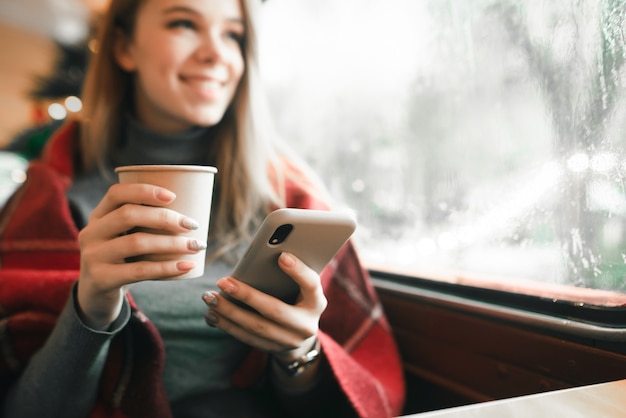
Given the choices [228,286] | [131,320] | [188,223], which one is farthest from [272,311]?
[131,320]

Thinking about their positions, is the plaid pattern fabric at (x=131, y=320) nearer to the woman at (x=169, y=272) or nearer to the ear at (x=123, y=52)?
the woman at (x=169, y=272)

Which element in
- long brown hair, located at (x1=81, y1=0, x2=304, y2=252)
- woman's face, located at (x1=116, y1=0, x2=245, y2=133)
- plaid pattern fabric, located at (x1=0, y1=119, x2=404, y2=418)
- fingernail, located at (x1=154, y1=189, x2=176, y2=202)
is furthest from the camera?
long brown hair, located at (x1=81, y1=0, x2=304, y2=252)

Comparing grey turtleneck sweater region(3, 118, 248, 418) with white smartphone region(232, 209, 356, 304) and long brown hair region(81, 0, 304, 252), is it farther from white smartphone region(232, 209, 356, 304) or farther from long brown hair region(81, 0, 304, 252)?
white smartphone region(232, 209, 356, 304)

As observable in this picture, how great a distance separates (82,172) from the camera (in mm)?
1040

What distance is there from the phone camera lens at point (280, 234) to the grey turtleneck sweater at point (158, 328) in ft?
1.00

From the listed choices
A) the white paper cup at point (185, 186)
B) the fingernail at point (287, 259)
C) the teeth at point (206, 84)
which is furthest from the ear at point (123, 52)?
the fingernail at point (287, 259)

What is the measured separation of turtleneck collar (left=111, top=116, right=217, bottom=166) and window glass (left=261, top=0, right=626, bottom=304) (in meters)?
0.54

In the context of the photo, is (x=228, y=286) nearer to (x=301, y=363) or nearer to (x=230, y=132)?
(x=301, y=363)

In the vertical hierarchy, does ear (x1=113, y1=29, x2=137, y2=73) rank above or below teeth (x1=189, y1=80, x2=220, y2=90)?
above

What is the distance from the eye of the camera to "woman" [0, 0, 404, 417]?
0.61 m

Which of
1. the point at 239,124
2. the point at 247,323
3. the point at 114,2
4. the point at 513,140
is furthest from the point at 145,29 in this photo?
the point at 513,140

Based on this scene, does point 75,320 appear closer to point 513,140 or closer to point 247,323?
point 247,323

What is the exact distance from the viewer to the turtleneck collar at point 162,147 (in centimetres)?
102

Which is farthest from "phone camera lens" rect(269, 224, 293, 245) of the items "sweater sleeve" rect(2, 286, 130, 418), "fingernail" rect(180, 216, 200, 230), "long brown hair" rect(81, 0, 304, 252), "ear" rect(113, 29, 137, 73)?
"ear" rect(113, 29, 137, 73)
